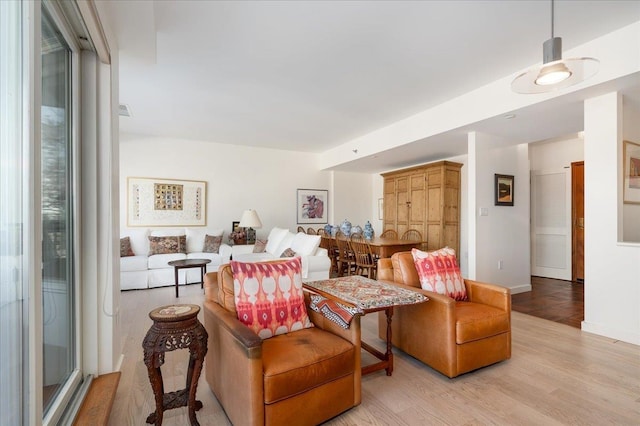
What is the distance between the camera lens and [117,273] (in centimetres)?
219

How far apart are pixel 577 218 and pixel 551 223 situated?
1.36ft

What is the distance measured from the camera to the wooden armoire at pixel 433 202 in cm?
522

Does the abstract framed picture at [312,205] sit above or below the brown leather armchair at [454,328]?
above

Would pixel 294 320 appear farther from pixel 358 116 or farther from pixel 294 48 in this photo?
pixel 358 116

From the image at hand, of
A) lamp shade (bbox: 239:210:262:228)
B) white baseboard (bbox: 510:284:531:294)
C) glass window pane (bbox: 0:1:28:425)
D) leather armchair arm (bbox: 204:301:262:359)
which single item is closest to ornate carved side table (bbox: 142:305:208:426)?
leather armchair arm (bbox: 204:301:262:359)

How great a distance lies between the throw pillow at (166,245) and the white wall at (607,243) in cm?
555

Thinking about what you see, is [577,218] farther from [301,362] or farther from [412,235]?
[301,362]

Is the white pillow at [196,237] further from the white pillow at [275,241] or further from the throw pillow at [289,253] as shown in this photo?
the throw pillow at [289,253]

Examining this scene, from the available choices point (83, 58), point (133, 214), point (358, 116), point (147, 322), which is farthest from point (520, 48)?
point (133, 214)

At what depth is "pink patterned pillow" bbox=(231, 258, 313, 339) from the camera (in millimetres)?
1827

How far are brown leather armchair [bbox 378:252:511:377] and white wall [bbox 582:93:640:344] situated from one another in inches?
52.8

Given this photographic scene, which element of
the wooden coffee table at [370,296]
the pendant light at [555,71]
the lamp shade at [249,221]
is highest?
the pendant light at [555,71]

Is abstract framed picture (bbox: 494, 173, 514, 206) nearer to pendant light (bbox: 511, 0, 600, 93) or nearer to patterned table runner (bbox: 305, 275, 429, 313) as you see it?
pendant light (bbox: 511, 0, 600, 93)

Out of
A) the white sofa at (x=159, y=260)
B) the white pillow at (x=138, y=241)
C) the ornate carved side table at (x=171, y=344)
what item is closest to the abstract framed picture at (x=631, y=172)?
the ornate carved side table at (x=171, y=344)
